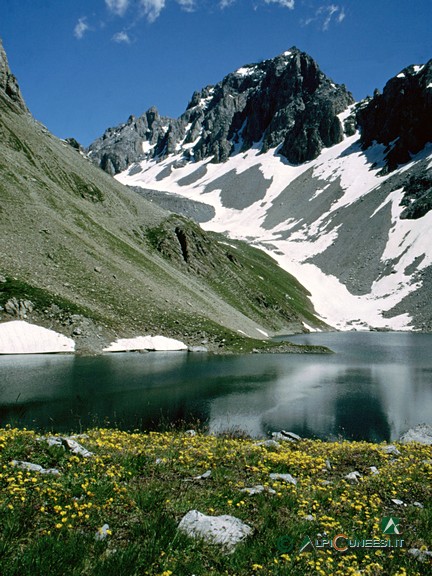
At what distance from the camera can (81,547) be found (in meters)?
6.90

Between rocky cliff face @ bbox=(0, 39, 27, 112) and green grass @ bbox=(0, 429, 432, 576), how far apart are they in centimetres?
11106

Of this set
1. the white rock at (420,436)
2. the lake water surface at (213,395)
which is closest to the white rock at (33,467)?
the lake water surface at (213,395)

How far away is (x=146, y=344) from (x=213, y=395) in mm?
24698

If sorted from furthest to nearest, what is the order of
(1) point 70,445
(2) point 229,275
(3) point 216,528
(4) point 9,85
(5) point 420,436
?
Result: (2) point 229,275 < (4) point 9,85 < (5) point 420,436 < (1) point 70,445 < (3) point 216,528

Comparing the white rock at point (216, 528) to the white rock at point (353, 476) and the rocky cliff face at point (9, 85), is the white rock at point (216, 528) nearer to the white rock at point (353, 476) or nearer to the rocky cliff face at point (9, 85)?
the white rock at point (353, 476)

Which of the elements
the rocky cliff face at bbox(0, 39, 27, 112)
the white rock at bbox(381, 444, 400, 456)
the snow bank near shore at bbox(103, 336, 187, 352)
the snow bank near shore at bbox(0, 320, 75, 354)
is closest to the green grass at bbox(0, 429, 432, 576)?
the white rock at bbox(381, 444, 400, 456)

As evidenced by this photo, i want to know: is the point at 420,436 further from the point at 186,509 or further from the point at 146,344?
the point at 146,344

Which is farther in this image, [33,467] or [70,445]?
[70,445]

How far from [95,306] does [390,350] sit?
186 feet

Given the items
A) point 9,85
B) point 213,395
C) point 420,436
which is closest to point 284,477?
point 420,436

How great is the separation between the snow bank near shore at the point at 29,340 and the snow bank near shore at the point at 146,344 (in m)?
5.60

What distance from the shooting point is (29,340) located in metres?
48.5

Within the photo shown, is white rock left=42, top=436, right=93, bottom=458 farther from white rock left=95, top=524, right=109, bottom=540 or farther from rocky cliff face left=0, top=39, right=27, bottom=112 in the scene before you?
rocky cliff face left=0, top=39, right=27, bottom=112

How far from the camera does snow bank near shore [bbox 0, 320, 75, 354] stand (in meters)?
47.1
